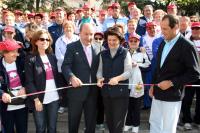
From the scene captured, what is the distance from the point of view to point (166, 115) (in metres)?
5.27

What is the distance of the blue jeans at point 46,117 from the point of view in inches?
221

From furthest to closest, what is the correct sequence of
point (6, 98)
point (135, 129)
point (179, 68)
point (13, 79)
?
point (135, 129) < point (13, 79) < point (6, 98) < point (179, 68)

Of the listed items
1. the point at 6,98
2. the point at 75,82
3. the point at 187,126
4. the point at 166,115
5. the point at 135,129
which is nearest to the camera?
the point at 166,115

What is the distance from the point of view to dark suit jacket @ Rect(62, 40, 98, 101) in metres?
5.69

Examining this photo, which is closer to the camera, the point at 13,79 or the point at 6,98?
the point at 6,98

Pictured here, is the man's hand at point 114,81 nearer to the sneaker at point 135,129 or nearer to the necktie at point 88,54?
the necktie at point 88,54

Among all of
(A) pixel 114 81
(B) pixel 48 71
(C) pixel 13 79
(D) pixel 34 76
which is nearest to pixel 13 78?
(C) pixel 13 79

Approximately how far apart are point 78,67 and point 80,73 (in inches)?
4.1

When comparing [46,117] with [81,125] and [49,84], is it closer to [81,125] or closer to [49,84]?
[49,84]

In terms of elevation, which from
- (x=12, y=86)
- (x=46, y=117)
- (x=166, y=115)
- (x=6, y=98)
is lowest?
(x=46, y=117)

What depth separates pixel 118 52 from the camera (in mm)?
5664

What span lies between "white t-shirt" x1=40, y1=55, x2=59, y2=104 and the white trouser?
1637mm

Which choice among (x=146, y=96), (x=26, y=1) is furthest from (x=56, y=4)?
(x=146, y=96)

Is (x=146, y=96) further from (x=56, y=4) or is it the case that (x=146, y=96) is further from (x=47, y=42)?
(x=56, y=4)
